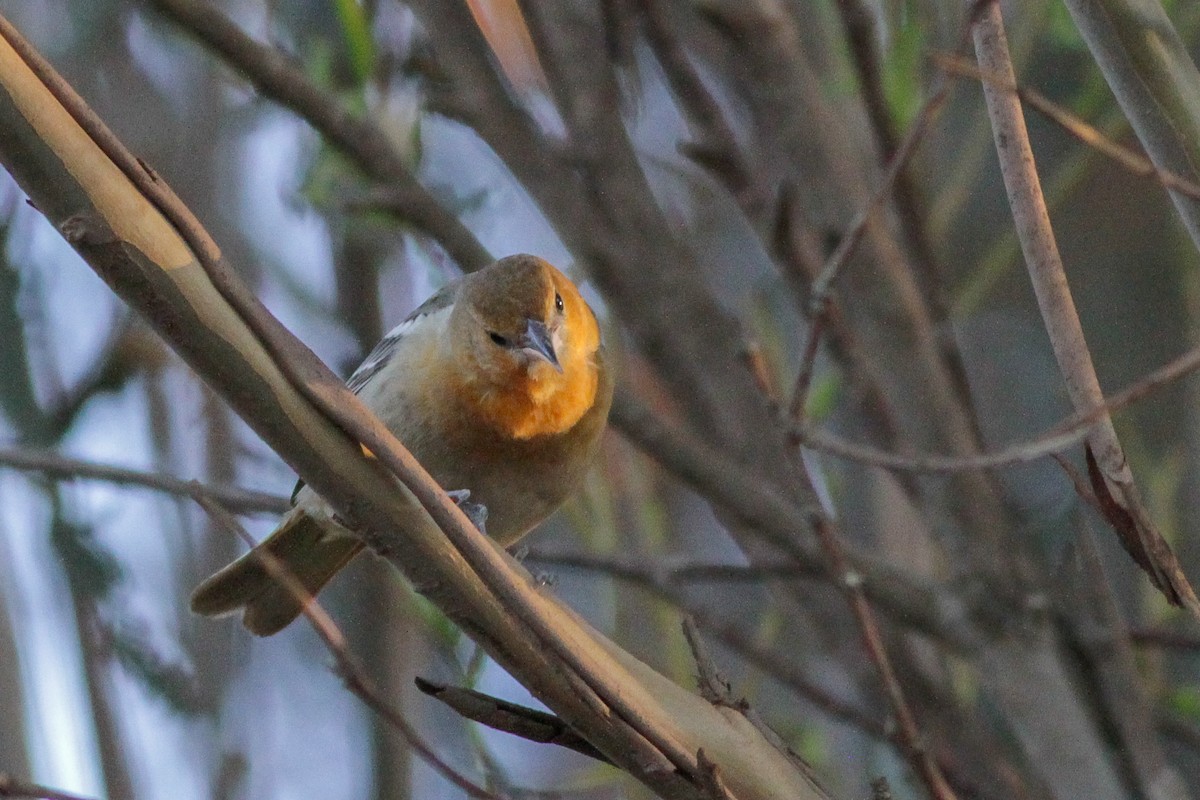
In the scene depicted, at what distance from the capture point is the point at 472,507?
Answer: 2914mm

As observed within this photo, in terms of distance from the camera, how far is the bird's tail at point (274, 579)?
10.4ft

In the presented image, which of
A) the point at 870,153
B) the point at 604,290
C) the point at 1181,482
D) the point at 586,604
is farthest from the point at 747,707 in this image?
the point at 586,604

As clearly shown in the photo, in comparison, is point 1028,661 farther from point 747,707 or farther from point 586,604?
point 586,604

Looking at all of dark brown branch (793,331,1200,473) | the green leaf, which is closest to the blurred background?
the green leaf

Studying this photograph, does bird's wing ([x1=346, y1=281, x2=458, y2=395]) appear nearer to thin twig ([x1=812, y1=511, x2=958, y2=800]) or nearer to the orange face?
the orange face

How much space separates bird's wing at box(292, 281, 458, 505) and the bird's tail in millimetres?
182

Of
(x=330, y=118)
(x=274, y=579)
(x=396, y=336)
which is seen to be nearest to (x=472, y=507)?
(x=274, y=579)

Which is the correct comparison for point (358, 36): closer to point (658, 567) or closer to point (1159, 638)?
point (658, 567)

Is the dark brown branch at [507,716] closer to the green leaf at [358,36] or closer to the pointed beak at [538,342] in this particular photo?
the pointed beak at [538,342]

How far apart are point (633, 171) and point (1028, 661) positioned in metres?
1.73

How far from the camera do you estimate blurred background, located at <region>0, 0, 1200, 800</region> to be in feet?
11.4

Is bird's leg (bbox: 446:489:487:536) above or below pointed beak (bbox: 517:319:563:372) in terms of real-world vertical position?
below

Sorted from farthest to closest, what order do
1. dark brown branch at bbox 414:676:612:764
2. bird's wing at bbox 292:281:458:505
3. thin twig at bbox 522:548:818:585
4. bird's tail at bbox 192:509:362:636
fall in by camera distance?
thin twig at bbox 522:548:818:585 < bird's wing at bbox 292:281:458:505 < bird's tail at bbox 192:509:362:636 < dark brown branch at bbox 414:676:612:764

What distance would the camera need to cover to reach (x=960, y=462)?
7.14ft
